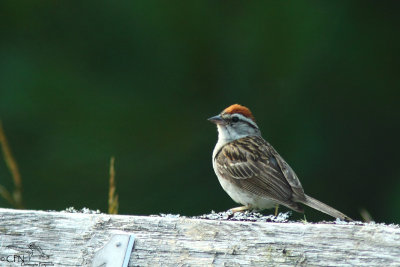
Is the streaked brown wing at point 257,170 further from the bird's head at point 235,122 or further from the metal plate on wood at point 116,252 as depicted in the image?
the metal plate on wood at point 116,252

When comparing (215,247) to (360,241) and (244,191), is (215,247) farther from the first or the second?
(244,191)

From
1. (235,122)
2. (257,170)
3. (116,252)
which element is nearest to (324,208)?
(257,170)

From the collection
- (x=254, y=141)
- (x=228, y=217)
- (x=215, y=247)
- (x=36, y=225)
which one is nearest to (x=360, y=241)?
(x=215, y=247)

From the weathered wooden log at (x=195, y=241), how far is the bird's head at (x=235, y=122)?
7.61 ft

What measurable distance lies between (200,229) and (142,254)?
0.21m

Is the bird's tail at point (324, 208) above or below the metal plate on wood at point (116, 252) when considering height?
above

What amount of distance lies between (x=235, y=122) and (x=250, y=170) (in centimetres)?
44

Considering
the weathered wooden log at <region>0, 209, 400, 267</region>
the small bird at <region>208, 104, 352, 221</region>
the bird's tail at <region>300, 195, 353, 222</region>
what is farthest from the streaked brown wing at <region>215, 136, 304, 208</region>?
the weathered wooden log at <region>0, 209, 400, 267</region>

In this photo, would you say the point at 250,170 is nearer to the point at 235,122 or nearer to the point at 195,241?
the point at 235,122

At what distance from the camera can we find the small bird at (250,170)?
4324 mm

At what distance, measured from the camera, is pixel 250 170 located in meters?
4.65

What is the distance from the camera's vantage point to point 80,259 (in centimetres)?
251

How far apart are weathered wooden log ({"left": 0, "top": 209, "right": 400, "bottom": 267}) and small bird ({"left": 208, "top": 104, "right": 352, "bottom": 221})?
1495 mm

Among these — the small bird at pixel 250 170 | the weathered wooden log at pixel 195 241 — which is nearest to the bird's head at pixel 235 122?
the small bird at pixel 250 170
